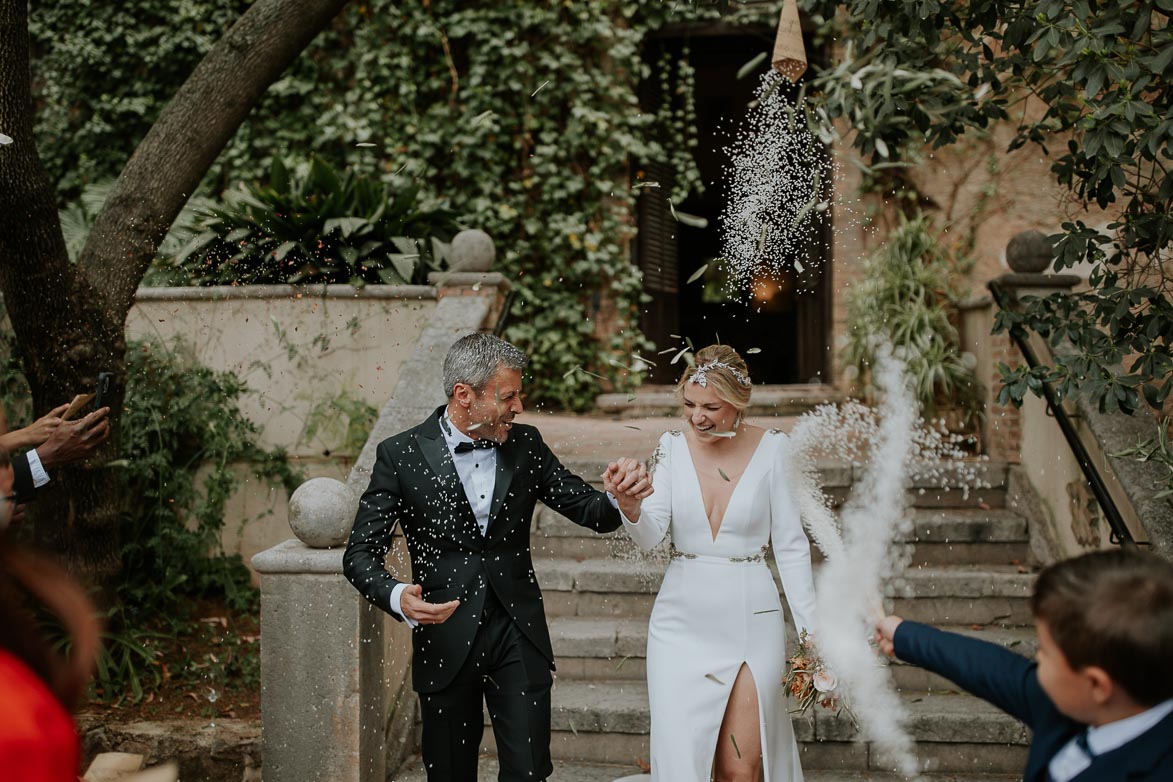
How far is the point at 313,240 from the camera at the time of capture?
6.74 m

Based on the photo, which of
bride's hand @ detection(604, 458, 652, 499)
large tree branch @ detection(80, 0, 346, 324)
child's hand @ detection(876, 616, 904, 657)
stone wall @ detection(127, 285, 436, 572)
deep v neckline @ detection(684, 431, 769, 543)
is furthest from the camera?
stone wall @ detection(127, 285, 436, 572)

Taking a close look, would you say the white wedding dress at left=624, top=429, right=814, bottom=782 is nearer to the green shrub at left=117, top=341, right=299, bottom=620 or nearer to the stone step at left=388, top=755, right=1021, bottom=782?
the stone step at left=388, top=755, right=1021, bottom=782

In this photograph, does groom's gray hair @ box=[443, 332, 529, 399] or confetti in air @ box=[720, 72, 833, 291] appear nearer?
groom's gray hair @ box=[443, 332, 529, 399]

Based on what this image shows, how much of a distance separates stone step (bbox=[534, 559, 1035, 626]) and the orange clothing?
3.57 metres

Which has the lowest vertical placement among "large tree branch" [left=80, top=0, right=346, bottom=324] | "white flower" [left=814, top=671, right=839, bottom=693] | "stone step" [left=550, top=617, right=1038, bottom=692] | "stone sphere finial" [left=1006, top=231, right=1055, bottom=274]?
"stone step" [left=550, top=617, right=1038, bottom=692]

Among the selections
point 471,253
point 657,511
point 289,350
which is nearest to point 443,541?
point 657,511

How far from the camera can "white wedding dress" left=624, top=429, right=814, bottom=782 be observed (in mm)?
3221

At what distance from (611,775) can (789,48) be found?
9.62 feet

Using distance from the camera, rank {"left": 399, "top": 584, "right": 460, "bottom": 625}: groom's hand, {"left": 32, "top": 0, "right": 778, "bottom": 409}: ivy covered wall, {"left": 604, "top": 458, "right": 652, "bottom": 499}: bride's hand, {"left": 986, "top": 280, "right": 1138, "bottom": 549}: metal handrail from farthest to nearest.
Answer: {"left": 32, "top": 0, "right": 778, "bottom": 409}: ivy covered wall < {"left": 986, "top": 280, "right": 1138, "bottom": 549}: metal handrail < {"left": 604, "top": 458, "right": 652, "bottom": 499}: bride's hand < {"left": 399, "top": 584, "right": 460, "bottom": 625}: groom's hand

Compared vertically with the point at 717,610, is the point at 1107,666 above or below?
above

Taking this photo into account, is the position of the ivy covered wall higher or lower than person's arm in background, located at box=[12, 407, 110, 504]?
higher

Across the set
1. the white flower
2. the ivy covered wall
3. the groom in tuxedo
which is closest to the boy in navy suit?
the white flower

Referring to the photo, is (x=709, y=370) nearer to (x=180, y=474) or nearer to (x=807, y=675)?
(x=807, y=675)

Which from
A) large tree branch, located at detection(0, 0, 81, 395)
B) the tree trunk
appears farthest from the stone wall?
large tree branch, located at detection(0, 0, 81, 395)
